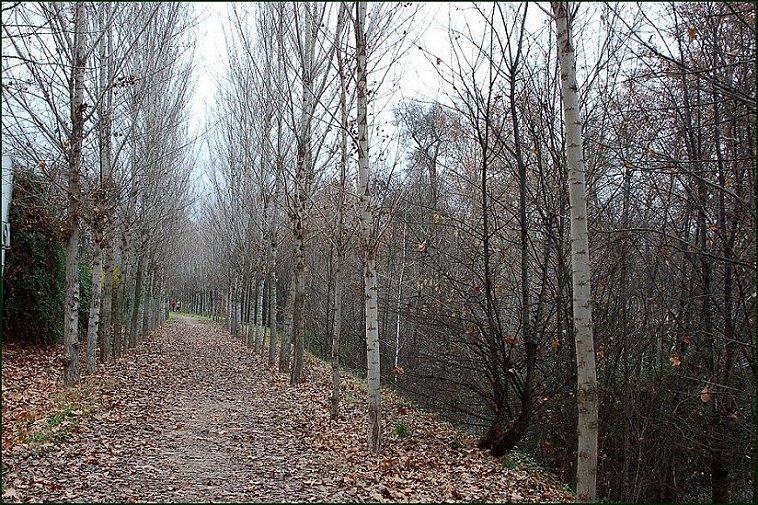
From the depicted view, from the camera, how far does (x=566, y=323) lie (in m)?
8.48

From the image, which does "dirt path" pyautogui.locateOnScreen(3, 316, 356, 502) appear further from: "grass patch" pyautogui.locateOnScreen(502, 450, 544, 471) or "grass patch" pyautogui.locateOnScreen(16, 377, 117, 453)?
"grass patch" pyautogui.locateOnScreen(502, 450, 544, 471)

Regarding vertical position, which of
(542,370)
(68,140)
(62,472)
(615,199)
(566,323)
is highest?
(68,140)

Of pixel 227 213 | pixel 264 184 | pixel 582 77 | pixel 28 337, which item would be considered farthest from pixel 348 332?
pixel 582 77

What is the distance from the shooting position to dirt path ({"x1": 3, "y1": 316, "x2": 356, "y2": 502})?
231 inches

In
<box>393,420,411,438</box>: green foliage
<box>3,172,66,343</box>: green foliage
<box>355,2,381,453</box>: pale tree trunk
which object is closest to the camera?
<box>355,2,381,453</box>: pale tree trunk

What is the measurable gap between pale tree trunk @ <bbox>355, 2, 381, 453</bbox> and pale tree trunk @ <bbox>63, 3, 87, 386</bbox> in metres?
4.97

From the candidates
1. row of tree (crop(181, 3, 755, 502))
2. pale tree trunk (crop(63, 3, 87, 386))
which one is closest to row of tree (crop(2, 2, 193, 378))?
pale tree trunk (crop(63, 3, 87, 386))

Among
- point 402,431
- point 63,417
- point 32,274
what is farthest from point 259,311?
point 63,417

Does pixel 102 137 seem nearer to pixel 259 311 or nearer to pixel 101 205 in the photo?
pixel 101 205

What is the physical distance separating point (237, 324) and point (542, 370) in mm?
23502

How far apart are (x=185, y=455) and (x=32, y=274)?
8919mm

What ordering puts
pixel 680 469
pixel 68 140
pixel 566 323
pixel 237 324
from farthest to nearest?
pixel 237 324, pixel 68 140, pixel 680 469, pixel 566 323

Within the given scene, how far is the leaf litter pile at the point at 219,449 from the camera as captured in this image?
6031 mm

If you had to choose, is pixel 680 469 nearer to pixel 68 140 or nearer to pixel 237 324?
pixel 68 140
